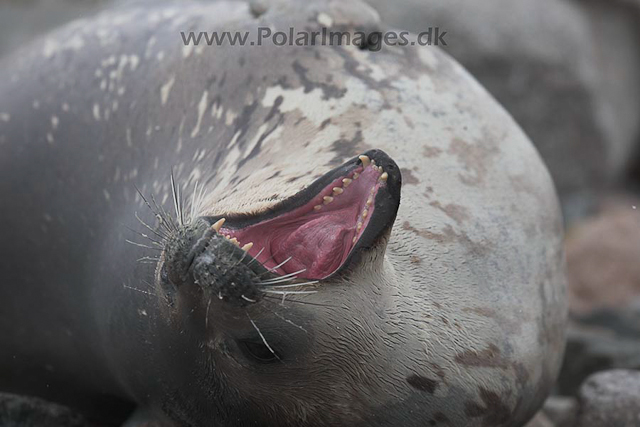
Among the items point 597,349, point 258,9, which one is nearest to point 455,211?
point 258,9

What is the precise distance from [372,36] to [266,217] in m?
1.22

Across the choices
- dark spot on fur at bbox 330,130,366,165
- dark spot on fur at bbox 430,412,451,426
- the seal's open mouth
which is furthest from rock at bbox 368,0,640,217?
the seal's open mouth

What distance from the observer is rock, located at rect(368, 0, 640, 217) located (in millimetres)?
7371

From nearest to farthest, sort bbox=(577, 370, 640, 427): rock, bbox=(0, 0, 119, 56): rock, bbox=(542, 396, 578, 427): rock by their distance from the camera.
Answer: bbox=(577, 370, 640, 427): rock, bbox=(542, 396, 578, 427): rock, bbox=(0, 0, 119, 56): rock

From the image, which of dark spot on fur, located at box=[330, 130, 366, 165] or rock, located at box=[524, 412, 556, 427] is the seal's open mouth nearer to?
dark spot on fur, located at box=[330, 130, 366, 165]

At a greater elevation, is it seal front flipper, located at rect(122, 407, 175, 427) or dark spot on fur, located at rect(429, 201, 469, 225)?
dark spot on fur, located at rect(429, 201, 469, 225)

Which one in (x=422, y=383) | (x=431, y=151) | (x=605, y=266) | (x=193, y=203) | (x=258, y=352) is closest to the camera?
(x=258, y=352)

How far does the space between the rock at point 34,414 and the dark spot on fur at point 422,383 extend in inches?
60.1

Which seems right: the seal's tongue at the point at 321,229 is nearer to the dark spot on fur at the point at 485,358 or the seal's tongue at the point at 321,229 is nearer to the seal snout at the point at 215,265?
the seal snout at the point at 215,265

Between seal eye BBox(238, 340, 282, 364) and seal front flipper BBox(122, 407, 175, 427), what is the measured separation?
70 centimetres

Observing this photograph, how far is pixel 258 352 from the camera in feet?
7.93

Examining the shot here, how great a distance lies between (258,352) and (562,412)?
6.82 ft

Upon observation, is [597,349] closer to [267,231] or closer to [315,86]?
[315,86]

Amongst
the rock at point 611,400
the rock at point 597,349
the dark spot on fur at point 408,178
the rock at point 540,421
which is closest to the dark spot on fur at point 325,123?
the dark spot on fur at point 408,178
